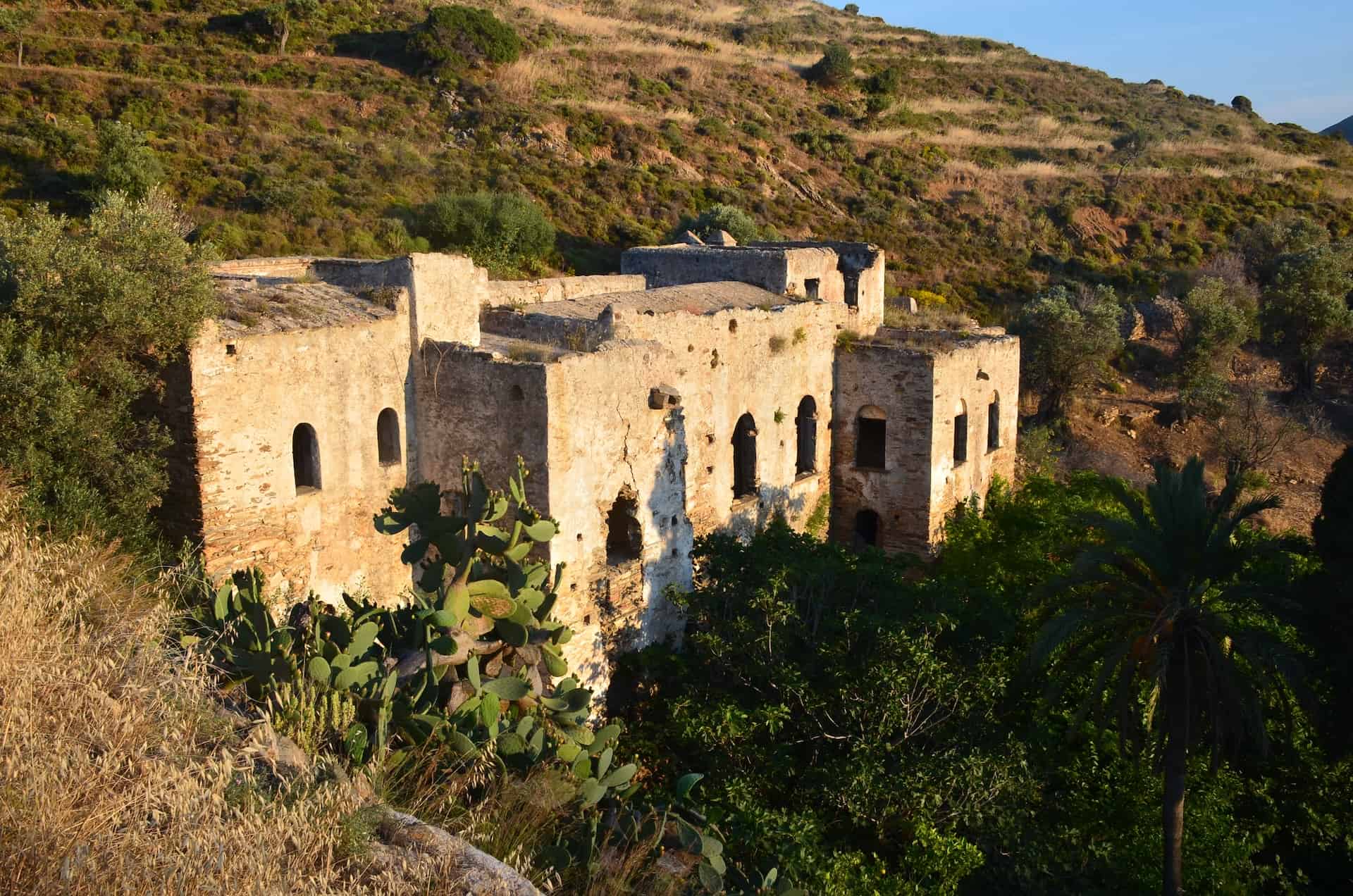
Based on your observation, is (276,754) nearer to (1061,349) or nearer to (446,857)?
(446,857)

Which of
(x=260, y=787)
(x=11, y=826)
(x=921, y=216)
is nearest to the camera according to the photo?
(x=11, y=826)

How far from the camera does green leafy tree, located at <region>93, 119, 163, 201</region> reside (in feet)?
81.0

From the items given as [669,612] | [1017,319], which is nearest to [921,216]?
[1017,319]

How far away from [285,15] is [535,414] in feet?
113

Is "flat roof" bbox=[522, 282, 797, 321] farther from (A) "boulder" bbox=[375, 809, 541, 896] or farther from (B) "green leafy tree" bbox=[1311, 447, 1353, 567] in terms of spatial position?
(A) "boulder" bbox=[375, 809, 541, 896]

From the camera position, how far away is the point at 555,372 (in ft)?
36.9

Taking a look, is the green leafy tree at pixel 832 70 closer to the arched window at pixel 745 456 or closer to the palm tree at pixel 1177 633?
the arched window at pixel 745 456

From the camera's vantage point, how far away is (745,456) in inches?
632

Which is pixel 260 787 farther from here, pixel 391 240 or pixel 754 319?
pixel 391 240

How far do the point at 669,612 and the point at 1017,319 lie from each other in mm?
20551

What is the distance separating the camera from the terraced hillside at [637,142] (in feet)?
96.3

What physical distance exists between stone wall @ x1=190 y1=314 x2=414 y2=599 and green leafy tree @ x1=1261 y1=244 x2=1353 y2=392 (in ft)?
95.8

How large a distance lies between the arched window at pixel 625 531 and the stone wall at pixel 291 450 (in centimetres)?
247

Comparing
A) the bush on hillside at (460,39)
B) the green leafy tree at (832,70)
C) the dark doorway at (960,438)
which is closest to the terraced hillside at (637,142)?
the bush on hillside at (460,39)
